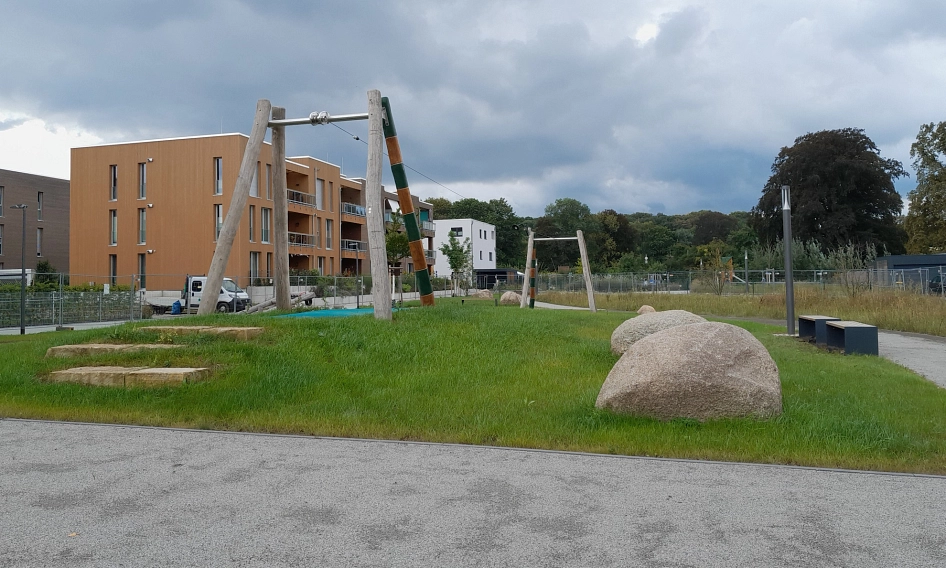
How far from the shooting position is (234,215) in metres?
14.6

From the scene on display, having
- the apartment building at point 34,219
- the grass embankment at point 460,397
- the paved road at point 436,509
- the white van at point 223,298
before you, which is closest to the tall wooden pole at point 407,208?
the grass embankment at point 460,397

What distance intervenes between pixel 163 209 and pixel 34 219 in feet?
A: 56.4

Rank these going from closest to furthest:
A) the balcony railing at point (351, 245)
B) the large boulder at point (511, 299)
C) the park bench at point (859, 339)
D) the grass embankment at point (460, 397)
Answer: the grass embankment at point (460, 397) → the park bench at point (859, 339) → the large boulder at point (511, 299) → the balcony railing at point (351, 245)

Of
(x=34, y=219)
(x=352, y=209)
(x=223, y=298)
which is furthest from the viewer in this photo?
(x=352, y=209)

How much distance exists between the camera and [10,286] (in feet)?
100

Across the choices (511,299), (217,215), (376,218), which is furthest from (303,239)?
(376,218)

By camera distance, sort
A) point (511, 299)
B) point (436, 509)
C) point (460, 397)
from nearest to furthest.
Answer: point (436, 509) < point (460, 397) < point (511, 299)

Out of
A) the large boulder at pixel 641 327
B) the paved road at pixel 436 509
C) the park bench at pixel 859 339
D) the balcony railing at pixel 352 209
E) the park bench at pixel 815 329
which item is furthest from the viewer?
the balcony railing at pixel 352 209

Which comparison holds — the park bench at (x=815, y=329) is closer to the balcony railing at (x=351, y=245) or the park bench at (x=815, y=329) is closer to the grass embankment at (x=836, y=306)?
the grass embankment at (x=836, y=306)

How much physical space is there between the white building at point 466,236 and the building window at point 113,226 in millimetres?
40175

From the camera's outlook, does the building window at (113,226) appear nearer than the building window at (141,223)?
No

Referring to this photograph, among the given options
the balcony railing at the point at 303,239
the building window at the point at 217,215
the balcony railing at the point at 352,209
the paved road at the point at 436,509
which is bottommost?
the paved road at the point at 436,509

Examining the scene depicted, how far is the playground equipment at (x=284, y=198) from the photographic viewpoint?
1314cm

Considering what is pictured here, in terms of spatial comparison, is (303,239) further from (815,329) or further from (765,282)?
(815,329)
